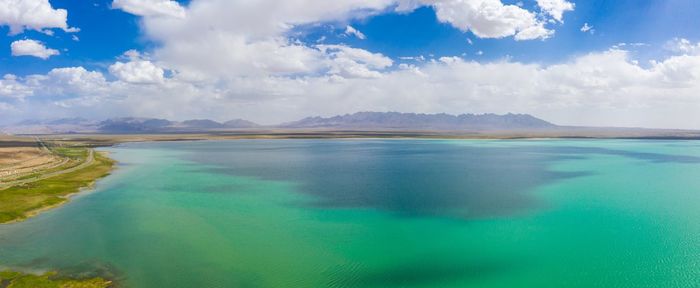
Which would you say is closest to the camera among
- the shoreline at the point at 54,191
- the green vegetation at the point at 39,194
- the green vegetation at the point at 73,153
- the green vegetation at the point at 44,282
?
the green vegetation at the point at 44,282

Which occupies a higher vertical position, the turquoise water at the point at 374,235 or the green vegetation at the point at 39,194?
the green vegetation at the point at 39,194

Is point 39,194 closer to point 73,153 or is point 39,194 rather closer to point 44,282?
point 44,282

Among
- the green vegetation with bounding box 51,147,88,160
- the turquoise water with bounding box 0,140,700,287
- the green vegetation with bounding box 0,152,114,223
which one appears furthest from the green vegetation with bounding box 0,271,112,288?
the green vegetation with bounding box 51,147,88,160

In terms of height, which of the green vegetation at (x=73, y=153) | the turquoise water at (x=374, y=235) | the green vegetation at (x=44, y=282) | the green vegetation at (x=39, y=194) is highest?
the green vegetation at (x=73, y=153)

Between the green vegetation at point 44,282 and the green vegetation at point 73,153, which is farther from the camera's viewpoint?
the green vegetation at point 73,153

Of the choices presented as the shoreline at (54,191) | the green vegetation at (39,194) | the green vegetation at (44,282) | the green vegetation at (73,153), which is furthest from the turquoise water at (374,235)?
the green vegetation at (73,153)

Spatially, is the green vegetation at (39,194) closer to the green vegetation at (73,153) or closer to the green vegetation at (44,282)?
the green vegetation at (44,282)
